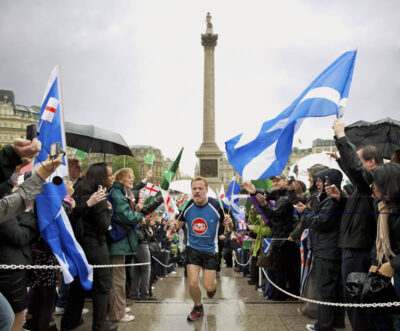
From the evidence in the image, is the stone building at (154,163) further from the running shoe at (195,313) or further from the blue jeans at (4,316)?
the blue jeans at (4,316)

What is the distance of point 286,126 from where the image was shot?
5012 millimetres

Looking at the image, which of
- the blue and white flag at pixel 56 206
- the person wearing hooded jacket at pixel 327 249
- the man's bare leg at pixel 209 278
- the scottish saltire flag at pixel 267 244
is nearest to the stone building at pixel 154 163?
the scottish saltire flag at pixel 267 244

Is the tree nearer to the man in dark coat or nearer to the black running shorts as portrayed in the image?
the black running shorts

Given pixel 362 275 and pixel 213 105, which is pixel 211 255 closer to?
pixel 362 275

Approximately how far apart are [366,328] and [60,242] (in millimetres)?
3355

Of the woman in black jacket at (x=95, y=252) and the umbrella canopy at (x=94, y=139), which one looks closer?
the woman in black jacket at (x=95, y=252)

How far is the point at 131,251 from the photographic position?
580cm

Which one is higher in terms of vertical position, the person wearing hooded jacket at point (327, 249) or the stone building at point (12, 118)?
the stone building at point (12, 118)

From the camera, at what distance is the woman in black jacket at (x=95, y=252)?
4707 mm

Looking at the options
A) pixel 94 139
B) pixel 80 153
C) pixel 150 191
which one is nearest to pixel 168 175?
pixel 150 191

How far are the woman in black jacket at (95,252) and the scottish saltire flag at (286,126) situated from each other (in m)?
1.93

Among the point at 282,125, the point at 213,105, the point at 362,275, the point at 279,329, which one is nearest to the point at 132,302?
the point at 279,329

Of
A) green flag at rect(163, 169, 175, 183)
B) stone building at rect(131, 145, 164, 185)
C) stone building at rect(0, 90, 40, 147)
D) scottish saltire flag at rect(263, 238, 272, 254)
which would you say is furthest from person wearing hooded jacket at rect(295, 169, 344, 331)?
stone building at rect(131, 145, 164, 185)

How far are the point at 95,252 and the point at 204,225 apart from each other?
6.10 feet
